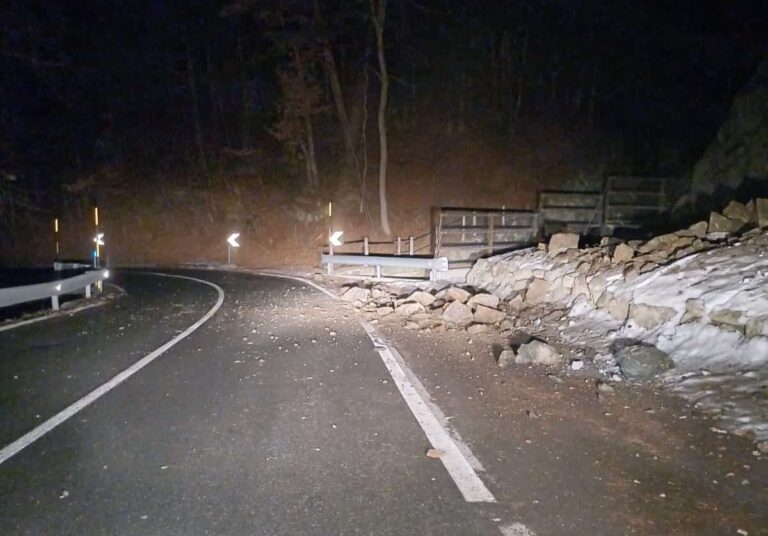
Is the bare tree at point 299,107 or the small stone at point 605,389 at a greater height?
the bare tree at point 299,107

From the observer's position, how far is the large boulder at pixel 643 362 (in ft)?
24.6

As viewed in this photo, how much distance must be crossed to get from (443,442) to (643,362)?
348 centimetres

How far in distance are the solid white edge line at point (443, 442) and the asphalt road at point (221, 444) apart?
0.32 ft

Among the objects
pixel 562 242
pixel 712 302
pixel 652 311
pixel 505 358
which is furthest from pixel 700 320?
pixel 562 242

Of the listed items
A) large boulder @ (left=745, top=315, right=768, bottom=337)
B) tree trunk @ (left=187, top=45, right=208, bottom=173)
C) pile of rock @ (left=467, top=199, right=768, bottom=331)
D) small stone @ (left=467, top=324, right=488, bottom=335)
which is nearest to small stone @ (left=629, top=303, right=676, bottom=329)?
pile of rock @ (left=467, top=199, right=768, bottom=331)

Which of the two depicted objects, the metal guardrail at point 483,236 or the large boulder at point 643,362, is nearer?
the large boulder at point 643,362

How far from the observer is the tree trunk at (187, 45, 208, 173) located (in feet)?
128

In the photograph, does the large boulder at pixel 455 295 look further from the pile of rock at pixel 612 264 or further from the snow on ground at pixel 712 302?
the snow on ground at pixel 712 302

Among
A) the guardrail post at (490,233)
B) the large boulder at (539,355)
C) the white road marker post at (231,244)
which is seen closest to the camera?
the large boulder at (539,355)

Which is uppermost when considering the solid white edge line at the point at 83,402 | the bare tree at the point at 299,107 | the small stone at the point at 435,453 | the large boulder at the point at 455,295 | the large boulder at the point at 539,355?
the bare tree at the point at 299,107

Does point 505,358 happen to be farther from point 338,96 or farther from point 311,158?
point 311,158

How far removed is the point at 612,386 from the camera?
24.2 feet

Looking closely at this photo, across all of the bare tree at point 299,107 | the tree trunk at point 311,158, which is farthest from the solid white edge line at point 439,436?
the tree trunk at point 311,158

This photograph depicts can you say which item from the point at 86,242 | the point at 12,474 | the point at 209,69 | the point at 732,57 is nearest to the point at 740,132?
the point at 732,57
